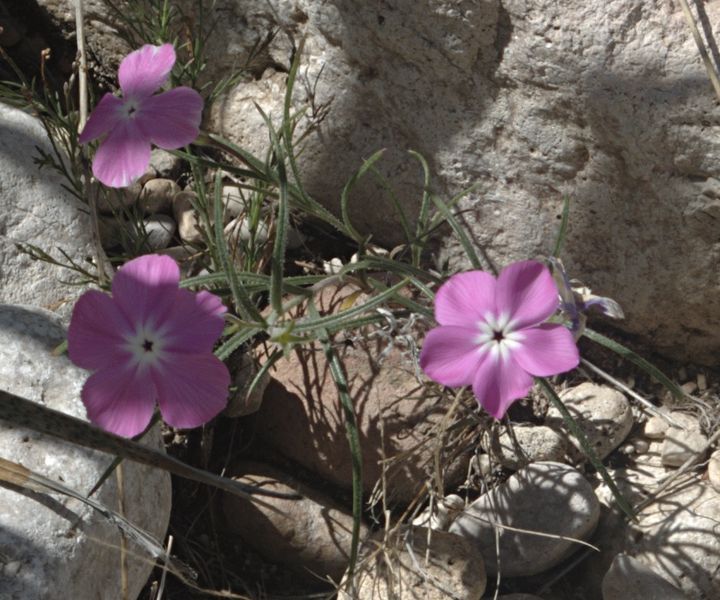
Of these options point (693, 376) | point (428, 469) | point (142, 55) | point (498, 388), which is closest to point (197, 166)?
point (142, 55)

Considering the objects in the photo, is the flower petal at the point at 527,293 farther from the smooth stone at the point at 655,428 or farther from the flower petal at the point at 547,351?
the smooth stone at the point at 655,428

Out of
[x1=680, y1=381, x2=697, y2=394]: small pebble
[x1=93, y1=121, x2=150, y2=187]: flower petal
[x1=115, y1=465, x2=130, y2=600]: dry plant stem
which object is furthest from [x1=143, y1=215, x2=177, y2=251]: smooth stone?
[x1=680, y1=381, x2=697, y2=394]: small pebble

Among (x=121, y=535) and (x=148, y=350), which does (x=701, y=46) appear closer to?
(x=148, y=350)

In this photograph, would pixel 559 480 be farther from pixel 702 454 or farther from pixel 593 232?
pixel 593 232

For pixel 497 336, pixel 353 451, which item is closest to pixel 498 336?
pixel 497 336

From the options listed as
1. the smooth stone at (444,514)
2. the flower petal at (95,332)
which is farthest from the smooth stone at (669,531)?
the flower petal at (95,332)

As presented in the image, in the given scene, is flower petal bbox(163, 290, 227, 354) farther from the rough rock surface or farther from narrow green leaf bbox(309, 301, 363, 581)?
the rough rock surface
